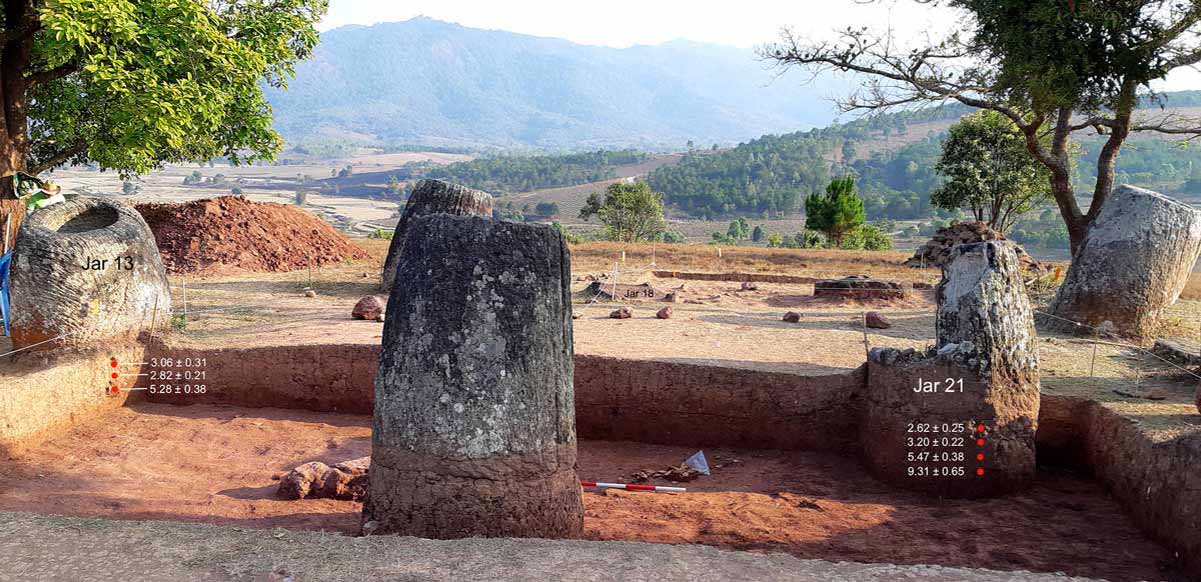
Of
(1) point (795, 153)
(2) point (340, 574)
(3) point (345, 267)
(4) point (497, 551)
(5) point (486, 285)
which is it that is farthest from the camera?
(1) point (795, 153)

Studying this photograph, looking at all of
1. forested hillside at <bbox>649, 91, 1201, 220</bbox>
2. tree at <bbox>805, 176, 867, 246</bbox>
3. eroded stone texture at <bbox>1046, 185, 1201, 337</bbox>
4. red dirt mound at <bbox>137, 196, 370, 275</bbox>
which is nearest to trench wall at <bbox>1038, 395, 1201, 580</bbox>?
eroded stone texture at <bbox>1046, 185, 1201, 337</bbox>

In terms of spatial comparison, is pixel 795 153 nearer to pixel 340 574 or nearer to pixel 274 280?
pixel 274 280

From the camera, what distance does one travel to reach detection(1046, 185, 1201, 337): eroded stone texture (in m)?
11.0

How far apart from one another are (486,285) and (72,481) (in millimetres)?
4150

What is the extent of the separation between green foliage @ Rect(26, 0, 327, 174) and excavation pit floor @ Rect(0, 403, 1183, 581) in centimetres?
471

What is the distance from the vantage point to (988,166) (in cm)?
2673

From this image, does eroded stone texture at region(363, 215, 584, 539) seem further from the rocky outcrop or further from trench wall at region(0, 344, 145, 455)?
the rocky outcrop

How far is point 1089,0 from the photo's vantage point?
1370cm

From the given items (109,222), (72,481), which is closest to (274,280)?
(109,222)

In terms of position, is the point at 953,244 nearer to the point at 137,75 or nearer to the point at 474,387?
the point at 137,75

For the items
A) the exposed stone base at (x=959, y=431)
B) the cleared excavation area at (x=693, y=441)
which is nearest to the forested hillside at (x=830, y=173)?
the cleared excavation area at (x=693, y=441)

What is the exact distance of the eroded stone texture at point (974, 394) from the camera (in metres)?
7.02

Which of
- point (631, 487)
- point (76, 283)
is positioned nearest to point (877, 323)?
point (631, 487)

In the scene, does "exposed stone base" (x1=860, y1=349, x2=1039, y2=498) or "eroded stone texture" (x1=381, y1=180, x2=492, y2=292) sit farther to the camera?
"eroded stone texture" (x1=381, y1=180, x2=492, y2=292)
